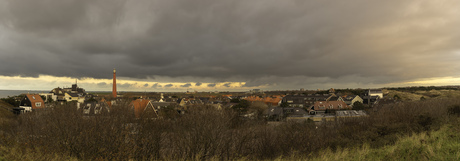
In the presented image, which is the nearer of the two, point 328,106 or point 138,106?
point 138,106

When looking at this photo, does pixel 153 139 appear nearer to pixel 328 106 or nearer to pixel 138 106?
pixel 138 106

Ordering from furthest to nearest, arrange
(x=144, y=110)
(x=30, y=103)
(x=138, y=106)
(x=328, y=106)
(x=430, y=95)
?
(x=430, y=95) → (x=328, y=106) → (x=30, y=103) → (x=138, y=106) → (x=144, y=110)

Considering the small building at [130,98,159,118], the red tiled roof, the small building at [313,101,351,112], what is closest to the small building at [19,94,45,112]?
the red tiled roof

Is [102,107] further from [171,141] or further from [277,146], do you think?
[277,146]

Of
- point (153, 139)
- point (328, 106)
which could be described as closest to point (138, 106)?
point (153, 139)

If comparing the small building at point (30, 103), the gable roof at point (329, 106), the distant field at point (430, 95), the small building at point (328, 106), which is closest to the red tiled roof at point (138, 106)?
the small building at point (30, 103)

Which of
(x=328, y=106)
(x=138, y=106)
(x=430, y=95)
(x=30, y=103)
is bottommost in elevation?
(x=328, y=106)

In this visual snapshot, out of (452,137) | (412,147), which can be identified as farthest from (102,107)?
(452,137)

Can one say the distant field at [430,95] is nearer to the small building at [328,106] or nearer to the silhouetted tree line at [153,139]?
the small building at [328,106]

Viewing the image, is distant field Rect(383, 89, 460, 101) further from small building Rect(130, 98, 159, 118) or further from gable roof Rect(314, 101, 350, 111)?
small building Rect(130, 98, 159, 118)

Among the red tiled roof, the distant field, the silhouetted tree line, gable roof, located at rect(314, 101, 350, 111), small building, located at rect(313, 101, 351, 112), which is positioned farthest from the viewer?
the distant field

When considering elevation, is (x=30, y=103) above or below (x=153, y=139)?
above

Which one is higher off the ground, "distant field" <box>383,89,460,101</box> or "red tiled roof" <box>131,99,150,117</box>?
Answer: "red tiled roof" <box>131,99,150,117</box>

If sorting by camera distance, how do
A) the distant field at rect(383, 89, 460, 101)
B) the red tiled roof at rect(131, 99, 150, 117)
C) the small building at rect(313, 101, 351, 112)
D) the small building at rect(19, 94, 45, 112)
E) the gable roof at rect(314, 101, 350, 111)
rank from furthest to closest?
1. the distant field at rect(383, 89, 460, 101)
2. the gable roof at rect(314, 101, 350, 111)
3. the small building at rect(313, 101, 351, 112)
4. the small building at rect(19, 94, 45, 112)
5. the red tiled roof at rect(131, 99, 150, 117)
